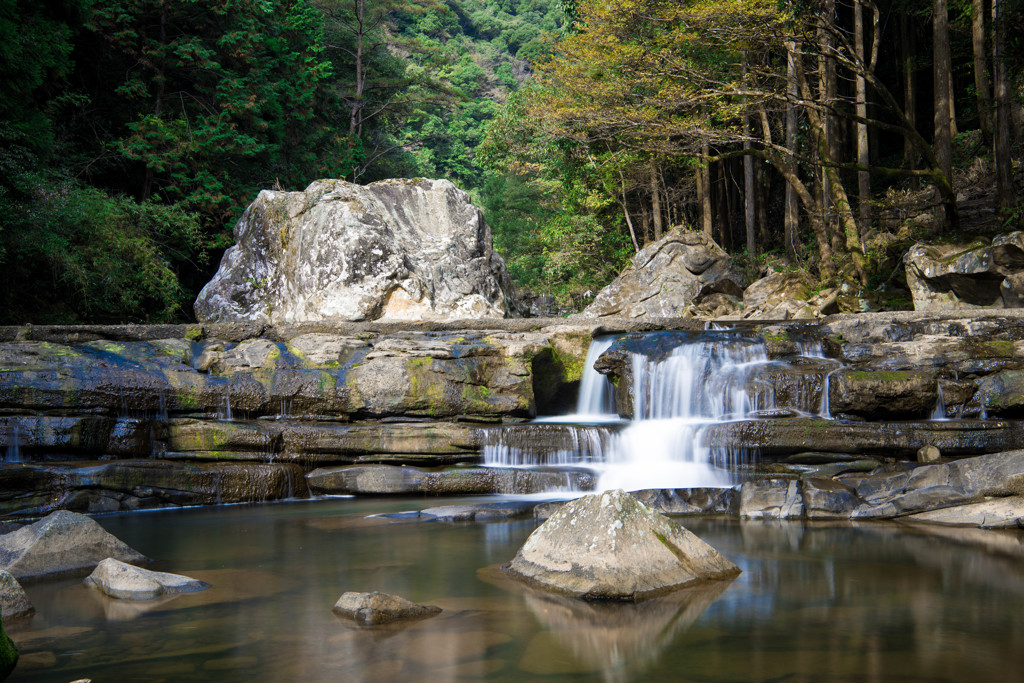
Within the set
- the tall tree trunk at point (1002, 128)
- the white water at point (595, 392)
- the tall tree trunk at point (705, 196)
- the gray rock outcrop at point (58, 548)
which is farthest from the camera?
the tall tree trunk at point (705, 196)

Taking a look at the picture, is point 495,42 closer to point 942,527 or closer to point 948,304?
point 948,304

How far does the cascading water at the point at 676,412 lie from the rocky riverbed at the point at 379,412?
0.11 metres

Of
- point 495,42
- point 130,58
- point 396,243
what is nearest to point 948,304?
point 396,243

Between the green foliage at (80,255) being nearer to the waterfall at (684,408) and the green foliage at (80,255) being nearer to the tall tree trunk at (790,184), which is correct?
the waterfall at (684,408)

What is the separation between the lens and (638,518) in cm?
474

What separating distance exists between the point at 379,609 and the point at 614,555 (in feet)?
4.86

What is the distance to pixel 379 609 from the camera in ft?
13.5

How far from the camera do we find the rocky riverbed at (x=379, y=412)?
790 cm

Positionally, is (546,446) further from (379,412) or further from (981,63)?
(981,63)

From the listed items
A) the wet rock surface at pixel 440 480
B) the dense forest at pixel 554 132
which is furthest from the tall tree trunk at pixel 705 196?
the wet rock surface at pixel 440 480

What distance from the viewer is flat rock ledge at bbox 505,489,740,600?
448 cm

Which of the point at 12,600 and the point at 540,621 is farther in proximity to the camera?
the point at 12,600

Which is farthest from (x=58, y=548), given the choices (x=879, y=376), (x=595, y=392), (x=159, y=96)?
(x=159, y=96)

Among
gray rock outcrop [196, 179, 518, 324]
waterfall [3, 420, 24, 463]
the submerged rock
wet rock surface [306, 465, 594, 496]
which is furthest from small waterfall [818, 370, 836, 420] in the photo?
waterfall [3, 420, 24, 463]
